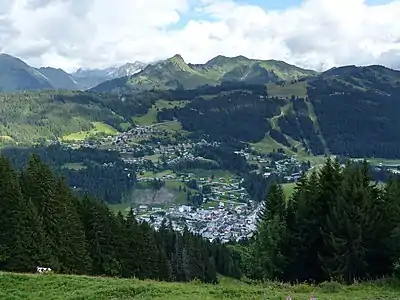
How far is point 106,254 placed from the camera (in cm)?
6488

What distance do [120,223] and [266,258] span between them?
3235cm

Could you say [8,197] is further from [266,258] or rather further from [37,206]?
[266,258]

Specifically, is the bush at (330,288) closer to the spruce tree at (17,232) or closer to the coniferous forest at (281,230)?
the coniferous forest at (281,230)

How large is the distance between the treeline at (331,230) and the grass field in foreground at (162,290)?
29.3ft

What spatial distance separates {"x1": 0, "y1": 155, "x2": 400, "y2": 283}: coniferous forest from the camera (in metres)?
38.8

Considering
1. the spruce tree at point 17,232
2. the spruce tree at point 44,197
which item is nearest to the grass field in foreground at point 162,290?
the spruce tree at point 17,232

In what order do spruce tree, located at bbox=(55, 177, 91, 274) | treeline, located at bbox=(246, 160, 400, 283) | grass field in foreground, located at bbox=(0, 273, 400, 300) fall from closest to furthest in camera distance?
1. grass field in foreground, located at bbox=(0, 273, 400, 300)
2. treeline, located at bbox=(246, 160, 400, 283)
3. spruce tree, located at bbox=(55, 177, 91, 274)

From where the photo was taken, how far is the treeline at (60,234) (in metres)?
47.7

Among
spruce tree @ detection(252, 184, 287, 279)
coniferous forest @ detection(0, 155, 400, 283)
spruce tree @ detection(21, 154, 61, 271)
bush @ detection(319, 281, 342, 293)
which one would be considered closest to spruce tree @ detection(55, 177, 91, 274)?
coniferous forest @ detection(0, 155, 400, 283)

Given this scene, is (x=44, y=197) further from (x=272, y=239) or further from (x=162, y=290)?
(x=162, y=290)

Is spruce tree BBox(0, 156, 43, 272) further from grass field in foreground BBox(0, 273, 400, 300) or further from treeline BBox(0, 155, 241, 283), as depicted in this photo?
grass field in foreground BBox(0, 273, 400, 300)

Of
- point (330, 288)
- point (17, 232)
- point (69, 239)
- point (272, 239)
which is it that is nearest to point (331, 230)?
point (272, 239)

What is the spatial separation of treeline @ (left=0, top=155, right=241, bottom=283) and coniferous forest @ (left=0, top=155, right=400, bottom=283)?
0.10 meters

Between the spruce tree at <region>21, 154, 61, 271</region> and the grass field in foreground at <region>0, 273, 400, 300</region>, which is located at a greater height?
the spruce tree at <region>21, 154, 61, 271</region>
